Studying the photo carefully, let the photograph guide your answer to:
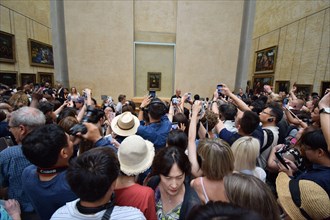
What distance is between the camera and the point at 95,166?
1.03 meters

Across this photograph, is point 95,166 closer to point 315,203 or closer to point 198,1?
point 315,203

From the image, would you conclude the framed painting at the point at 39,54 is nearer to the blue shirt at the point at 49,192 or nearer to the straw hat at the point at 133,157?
the blue shirt at the point at 49,192

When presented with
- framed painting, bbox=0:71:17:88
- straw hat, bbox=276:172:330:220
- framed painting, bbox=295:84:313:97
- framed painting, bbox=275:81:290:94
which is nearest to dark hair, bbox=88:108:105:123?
straw hat, bbox=276:172:330:220

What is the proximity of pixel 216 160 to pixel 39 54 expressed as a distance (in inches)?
664

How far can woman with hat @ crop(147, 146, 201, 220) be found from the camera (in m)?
1.40

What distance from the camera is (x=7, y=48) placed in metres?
11.0

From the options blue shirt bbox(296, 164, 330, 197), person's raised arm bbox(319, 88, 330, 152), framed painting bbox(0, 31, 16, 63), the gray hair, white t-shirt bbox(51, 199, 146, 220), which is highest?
framed painting bbox(0, 31, 16, 63)

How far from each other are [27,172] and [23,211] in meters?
0.58

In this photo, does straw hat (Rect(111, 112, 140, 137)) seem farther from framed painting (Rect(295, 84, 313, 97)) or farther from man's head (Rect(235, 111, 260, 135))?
framed painting (Rect(295, 84, 313, 97))

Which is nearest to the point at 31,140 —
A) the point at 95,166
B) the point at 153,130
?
the point at 95,166

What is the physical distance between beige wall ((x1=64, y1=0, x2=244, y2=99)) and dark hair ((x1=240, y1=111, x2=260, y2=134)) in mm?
7760

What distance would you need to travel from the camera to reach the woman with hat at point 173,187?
1400 millimetres

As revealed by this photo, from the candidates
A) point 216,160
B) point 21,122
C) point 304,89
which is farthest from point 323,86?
point 21,122

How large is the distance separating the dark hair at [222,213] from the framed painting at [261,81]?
16.4 metres
